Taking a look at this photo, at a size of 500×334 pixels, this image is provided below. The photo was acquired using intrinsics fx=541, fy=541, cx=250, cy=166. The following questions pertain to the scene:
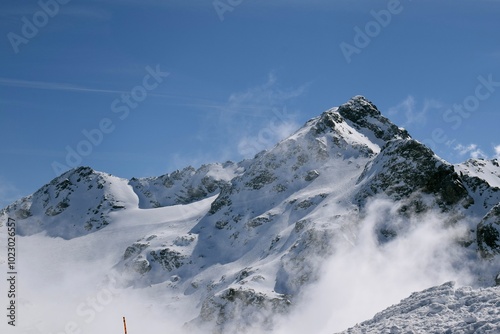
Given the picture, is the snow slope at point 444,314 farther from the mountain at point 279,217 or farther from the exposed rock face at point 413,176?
the exposed rock face at point 413,176

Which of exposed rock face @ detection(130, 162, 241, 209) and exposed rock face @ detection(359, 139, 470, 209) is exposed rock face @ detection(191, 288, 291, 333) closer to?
exposed rock face @ detection(359, 139, 470, 209)

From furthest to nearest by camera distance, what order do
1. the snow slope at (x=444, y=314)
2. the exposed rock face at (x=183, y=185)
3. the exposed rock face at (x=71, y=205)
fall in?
the exposed rock face at (x=183, y=185) < the exposed rock face at (x=71, y=205) < the snow slope at (x=444, y=314)

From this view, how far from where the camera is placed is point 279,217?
4478 inches

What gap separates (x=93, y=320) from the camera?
106 meters

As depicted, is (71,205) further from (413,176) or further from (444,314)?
(444,314)

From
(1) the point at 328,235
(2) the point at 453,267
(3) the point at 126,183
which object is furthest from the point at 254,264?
(3) the point at 126,183

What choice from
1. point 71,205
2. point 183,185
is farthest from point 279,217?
point 71,205

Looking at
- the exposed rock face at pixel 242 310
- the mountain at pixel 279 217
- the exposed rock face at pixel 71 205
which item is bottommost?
the exposed rock face at pixel 242 310

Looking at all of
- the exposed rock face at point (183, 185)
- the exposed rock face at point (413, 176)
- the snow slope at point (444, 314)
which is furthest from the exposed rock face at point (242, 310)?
the exposed rock face at point (183, 185)

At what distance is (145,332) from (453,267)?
51.3 m

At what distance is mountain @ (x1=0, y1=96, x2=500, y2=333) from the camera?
85.7 m

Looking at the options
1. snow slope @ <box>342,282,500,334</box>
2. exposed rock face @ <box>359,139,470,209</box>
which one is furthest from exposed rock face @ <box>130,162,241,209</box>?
snow slope @ <box>342,282,500,334</box>

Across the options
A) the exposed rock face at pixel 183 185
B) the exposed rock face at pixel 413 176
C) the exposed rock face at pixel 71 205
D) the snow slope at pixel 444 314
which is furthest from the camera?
the exposed rock face at pixel 183 185

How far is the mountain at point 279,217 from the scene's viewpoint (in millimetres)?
85688
